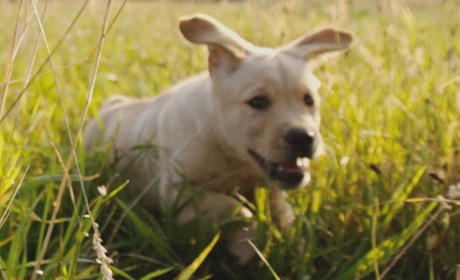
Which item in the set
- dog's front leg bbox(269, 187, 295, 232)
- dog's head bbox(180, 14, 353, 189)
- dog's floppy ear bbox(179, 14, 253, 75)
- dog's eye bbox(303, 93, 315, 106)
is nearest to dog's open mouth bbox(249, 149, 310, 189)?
dog's head bbox(180, 14, 353, 189)

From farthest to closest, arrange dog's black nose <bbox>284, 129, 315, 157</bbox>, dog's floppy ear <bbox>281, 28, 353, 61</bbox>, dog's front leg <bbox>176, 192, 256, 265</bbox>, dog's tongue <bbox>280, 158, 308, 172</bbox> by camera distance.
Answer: dog's floppy ear <bbox>281, 28, 353, 61</bbox>
dog's tongue <bbox>280, 158, 308, 172</bbox>
dog's black nose <bbox>284, 129, 315, 157</bbox>
dog's front leg <bbox>176, 192, 256, 265</bbox>

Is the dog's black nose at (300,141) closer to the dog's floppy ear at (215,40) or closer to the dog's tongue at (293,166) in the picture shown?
the dog's tongue at (293,166)

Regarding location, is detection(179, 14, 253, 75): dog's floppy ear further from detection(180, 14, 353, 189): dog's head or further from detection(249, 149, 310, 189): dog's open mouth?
detection(249, 149, 310, 189): dog's open mouth

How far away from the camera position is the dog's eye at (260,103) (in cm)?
312

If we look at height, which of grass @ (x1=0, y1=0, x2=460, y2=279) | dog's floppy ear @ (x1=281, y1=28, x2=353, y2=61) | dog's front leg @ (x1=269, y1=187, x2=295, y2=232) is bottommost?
dog's front leg @ (x1=269, y1=187, x2=295, y2=232)

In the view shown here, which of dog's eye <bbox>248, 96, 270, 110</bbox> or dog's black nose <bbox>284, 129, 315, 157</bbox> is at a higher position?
dog's eye <bbox>248, 96, 270, 110</bbox>

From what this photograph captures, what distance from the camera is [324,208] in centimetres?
290

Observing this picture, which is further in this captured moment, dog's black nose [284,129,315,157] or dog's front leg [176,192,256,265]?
dog's black nose [284,129,315,157]

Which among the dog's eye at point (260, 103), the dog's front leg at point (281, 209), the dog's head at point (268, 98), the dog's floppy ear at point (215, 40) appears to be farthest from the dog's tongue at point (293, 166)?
the dog's floppy ear at point (215, 40)

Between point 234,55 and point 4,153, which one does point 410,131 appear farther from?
point 4,153

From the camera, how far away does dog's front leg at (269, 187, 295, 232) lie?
3025 millimetres

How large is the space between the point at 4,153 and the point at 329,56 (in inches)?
58.2

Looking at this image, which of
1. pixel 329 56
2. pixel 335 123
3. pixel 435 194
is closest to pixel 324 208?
pixel 435 194

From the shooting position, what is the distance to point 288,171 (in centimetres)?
300
